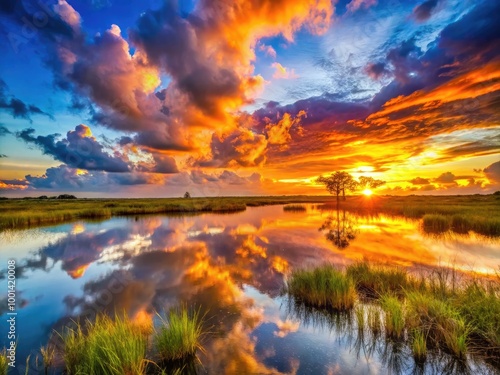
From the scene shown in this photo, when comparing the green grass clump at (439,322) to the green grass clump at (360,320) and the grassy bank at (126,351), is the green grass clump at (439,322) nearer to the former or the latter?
the green grass clump at (360,320)

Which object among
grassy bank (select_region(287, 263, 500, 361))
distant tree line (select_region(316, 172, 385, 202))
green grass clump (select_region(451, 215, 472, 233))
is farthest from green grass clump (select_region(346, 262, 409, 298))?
distant tree line (select_region(316, 172, 385, 202))

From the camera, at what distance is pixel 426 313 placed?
6.52 meters

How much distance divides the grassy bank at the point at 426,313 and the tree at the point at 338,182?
7226cm

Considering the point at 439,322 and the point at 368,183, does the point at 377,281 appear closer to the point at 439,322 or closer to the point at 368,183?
the point at 439,322

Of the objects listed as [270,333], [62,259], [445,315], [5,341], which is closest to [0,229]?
[62,259]

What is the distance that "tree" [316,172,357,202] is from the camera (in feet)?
255

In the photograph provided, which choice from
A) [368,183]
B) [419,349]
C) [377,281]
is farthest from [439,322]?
[368,183]

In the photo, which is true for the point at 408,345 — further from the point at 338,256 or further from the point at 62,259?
the point at 62,259

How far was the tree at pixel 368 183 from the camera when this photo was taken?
8731cm

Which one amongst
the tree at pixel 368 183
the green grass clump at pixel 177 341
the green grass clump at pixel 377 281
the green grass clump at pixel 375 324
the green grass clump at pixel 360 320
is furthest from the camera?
the tree at pixel 368 183

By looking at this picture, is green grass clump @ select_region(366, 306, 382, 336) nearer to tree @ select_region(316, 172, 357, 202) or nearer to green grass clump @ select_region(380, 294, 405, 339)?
green grass clump @ select_region(380, 294, 405, 339)

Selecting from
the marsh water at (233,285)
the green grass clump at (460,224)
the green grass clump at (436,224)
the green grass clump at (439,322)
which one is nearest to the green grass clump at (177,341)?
the marsh water at (233,285)

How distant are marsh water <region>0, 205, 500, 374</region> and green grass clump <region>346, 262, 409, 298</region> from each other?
2442mm

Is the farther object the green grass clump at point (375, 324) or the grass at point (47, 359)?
the green grass clump at point (375, 324)
